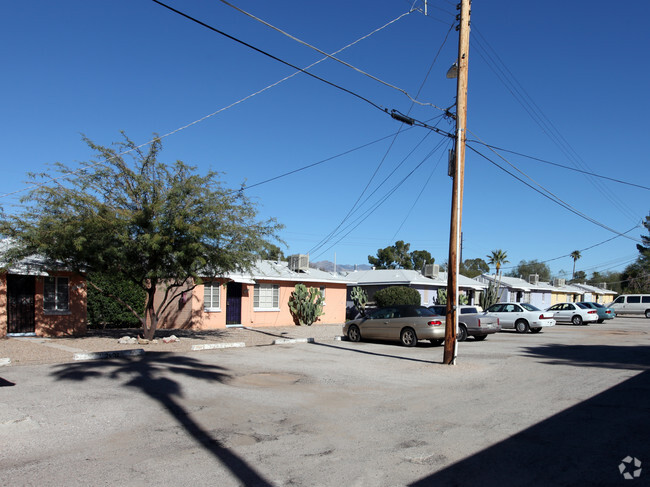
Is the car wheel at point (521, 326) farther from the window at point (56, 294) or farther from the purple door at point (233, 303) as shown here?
the window at point (56, 294)

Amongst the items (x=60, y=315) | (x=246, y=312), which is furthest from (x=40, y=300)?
(x=246, y=312)

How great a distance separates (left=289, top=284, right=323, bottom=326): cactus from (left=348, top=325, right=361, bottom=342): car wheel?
23.0 feet

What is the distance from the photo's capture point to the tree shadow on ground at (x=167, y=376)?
6.14m

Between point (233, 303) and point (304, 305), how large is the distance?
392 cm

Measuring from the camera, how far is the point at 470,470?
5.42 m

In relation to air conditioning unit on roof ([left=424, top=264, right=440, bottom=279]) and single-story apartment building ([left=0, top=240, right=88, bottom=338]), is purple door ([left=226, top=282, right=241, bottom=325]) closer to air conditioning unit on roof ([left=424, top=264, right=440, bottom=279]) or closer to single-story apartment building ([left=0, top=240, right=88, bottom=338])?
single-story apartment building ([left=0, top=240, right=88, bottom=338])

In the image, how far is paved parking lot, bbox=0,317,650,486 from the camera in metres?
5.37

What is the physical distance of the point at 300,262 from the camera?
29281 millimetres

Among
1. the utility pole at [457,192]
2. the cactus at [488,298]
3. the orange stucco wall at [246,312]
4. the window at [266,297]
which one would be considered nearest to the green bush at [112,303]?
the orange stucco wall at [246,312]

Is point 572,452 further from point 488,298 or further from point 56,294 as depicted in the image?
point 488,298

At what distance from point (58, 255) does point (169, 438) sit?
10649 mm

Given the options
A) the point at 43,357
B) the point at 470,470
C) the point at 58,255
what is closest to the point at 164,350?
the point at 43,357

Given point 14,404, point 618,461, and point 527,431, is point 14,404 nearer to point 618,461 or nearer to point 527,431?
point 527,431

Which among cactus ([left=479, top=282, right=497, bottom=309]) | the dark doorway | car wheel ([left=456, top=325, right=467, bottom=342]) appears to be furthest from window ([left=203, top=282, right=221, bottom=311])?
cactus ([left=479, top=282, right=497, bottom=309])
